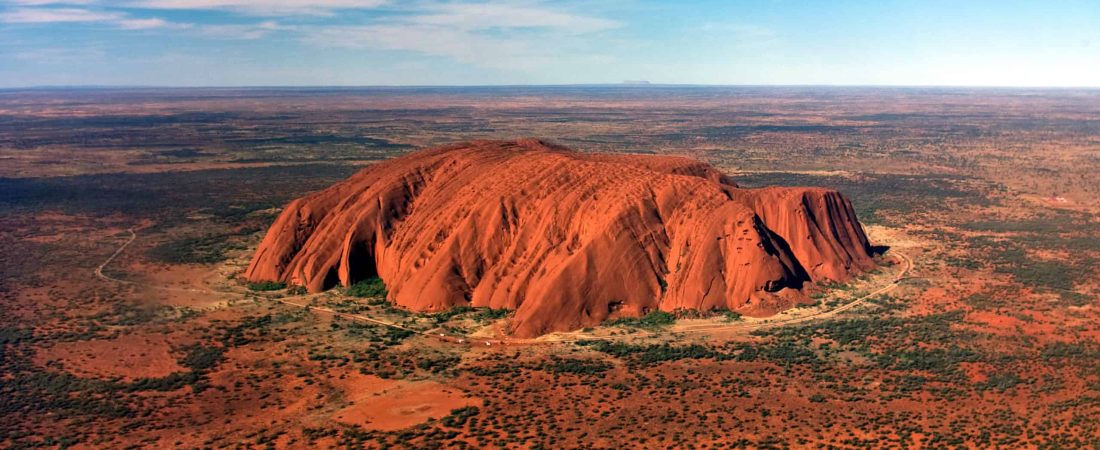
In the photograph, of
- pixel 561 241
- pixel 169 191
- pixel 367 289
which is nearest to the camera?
pixel 561 241

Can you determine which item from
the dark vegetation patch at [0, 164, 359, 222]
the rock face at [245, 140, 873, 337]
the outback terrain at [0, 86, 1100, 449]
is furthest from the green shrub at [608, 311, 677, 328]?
the dark vegetation patch at [0, 164, 359, 222]

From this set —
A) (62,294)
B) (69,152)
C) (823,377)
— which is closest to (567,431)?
(823,377)

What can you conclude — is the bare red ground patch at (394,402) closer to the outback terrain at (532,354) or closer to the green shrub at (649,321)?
the outback terrain at (532,354)

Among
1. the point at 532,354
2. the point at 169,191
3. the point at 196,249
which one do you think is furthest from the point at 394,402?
the point at 169,191

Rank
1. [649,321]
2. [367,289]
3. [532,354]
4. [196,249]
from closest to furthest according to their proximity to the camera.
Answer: [532,354] → [649,321] → [367,289] → [196,249]

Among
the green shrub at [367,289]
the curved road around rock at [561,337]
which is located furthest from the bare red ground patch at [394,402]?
the green shrub at [367,289]

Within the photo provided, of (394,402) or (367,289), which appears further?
(367,289)

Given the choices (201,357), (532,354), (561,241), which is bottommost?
(201,357)

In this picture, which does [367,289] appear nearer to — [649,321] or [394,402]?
[394,402]
